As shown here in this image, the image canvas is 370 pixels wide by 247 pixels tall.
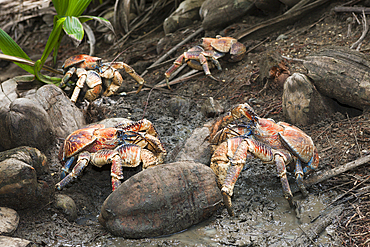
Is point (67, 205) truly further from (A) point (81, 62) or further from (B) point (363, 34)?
(B) point (363, 34)

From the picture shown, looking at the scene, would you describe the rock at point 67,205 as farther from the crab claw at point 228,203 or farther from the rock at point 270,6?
the rock at point 270,6

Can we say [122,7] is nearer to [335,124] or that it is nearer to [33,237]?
[335,124]

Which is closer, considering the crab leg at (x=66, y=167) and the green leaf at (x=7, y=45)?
the crab leg at (x=66, y=167)

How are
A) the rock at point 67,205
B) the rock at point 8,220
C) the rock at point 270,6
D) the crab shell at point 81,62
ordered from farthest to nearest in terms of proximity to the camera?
1. the rock at point 270,6
2. the crab shell at point 81,62
3. the rock at point 67,205
4. the rock at point 8,220

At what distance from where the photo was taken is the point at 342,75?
4.48 metres

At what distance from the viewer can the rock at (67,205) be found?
3.51 metres

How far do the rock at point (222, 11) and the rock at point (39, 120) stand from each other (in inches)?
166

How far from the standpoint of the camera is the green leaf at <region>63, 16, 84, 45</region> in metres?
6.04

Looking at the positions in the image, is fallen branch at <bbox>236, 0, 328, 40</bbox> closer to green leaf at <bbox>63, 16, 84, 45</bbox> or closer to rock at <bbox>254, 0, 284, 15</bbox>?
rock at <bbox>254, 0, 284, 15</bbox>

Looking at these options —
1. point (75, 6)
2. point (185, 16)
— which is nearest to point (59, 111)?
point (75, 6)

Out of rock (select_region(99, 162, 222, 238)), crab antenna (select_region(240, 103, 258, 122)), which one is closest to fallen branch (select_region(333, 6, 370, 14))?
crab antenna (select_region(240, 103, 258, 122))

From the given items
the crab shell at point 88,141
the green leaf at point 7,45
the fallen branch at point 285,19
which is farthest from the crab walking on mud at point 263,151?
the green leaf at point 7,45

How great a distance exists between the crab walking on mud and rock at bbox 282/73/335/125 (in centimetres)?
99

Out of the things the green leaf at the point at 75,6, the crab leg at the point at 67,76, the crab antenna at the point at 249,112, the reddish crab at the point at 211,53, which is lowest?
the reddish crab at the point at 211,53
